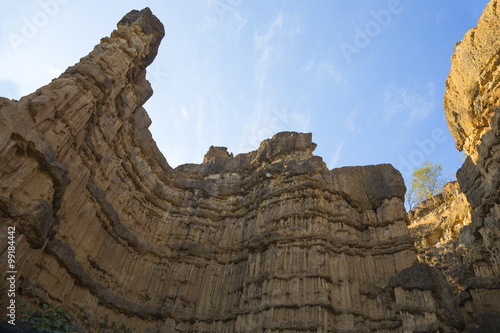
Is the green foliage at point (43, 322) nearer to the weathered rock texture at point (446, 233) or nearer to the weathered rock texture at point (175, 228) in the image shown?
the weathered rock texture at point (175, 228)

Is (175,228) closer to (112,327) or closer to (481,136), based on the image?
(112,327)

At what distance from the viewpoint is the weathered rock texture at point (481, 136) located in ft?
48.0

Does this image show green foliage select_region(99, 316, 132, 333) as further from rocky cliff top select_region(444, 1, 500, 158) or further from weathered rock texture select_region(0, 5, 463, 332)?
rocky cliff top select_region(444, 1, 500, 158)

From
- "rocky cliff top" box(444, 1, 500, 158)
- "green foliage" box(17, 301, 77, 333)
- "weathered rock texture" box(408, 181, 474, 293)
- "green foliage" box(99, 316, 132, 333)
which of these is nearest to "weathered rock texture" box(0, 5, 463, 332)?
"green foliage" box(99, 316, 132, 333)

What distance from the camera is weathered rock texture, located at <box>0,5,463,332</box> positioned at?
13797 millimetres

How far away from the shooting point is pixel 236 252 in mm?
25781

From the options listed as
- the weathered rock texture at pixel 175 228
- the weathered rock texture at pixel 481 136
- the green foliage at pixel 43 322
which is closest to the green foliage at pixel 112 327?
the weathered rock texture at pixel 175 228

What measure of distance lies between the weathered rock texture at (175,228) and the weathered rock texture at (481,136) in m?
2.64

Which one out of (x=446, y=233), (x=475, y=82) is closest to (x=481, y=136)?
(x=475, y=82)

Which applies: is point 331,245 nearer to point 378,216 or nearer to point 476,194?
point 378,216

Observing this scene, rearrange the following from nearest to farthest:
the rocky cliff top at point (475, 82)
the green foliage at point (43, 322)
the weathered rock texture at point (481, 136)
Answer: the green foliage at point (43, 322)
the weathered rock texture at point (481, 136)
the rocky cliff top at point (475, 82)

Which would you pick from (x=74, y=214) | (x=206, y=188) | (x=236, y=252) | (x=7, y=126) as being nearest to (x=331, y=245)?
(x=236, y=252)

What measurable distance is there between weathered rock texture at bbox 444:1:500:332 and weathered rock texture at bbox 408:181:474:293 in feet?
20.4

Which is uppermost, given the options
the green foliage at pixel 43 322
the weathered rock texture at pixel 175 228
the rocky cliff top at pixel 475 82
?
the rocky cliff top at pixel 475 82
